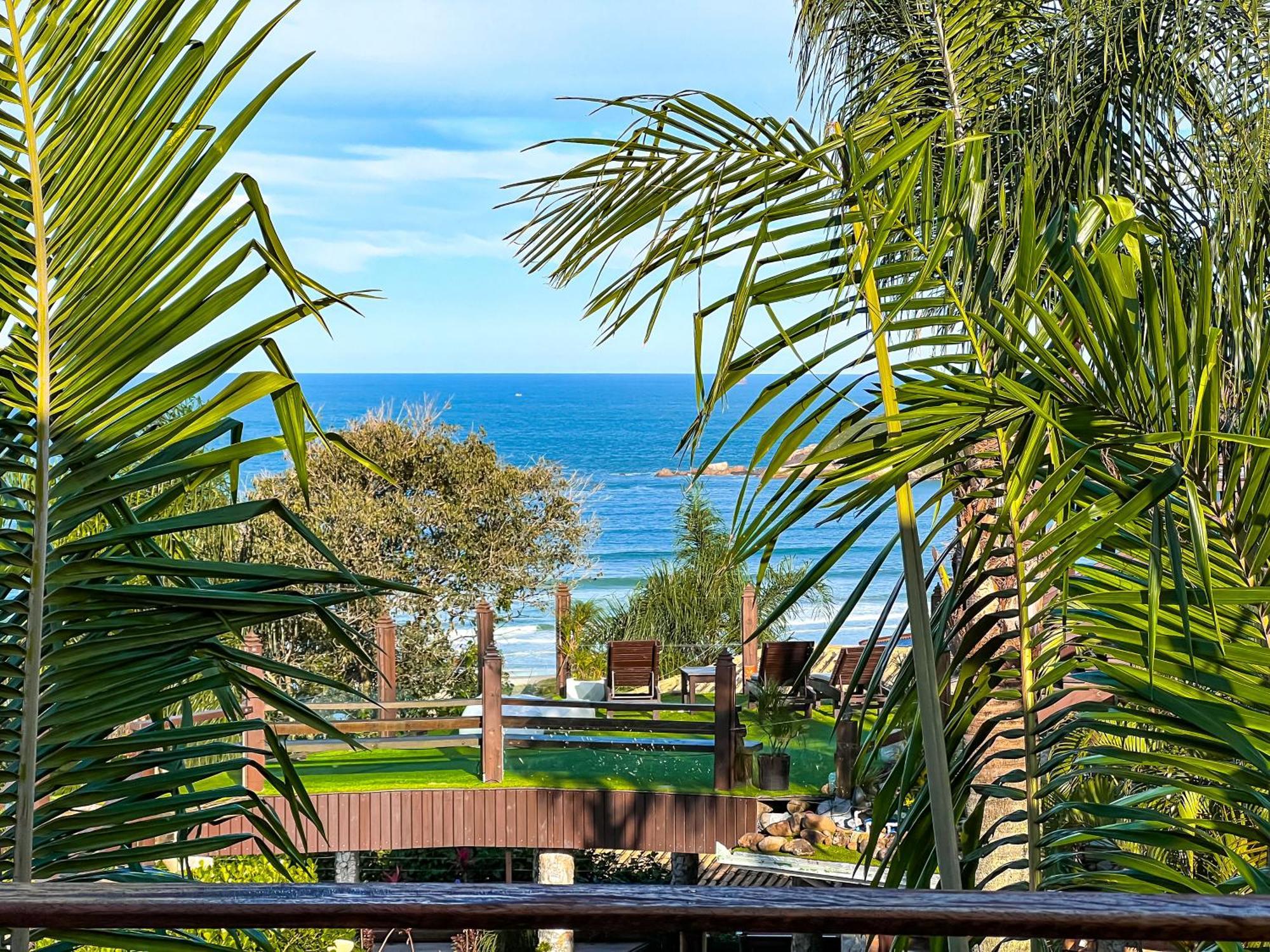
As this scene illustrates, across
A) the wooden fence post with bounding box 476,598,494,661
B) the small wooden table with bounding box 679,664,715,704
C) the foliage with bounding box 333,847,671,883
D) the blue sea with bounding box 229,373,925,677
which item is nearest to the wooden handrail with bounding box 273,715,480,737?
the wooden fence post with bounding box 476,598,494,661

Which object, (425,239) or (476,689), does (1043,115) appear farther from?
(425,239)

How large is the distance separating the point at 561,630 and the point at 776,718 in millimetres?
3535

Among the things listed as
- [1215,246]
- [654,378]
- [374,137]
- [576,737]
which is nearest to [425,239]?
[374,137]

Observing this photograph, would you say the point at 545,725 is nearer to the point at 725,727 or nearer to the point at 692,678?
the point at 725,727

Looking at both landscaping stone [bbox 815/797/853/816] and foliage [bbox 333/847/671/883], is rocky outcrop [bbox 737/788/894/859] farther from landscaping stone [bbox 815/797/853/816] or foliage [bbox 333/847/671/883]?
foliage [bbox 333/847/671/883]

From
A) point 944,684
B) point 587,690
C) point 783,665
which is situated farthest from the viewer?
point 587,690

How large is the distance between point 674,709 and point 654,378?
353 feet

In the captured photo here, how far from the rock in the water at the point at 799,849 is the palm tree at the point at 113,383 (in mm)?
6717

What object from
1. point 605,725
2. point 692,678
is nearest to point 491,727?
point 605,725

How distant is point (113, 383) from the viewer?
5.21 feet

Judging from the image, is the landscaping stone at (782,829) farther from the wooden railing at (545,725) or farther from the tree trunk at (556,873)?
the tree trunk at (556,873)

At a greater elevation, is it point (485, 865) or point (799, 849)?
point (799, 849)

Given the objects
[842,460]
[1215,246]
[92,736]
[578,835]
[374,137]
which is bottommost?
[578,835]

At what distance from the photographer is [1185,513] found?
5.94 ft
